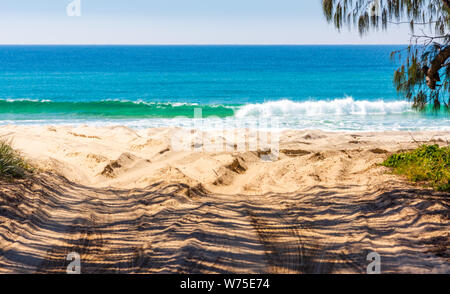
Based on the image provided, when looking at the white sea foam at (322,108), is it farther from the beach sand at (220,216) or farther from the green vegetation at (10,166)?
the green vegetation at (10,166)

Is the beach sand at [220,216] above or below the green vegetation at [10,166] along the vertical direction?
below

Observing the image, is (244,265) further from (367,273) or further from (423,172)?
(423,172)

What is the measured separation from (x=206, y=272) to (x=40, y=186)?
142 inches

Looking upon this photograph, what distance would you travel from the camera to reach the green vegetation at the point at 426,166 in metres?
6.38

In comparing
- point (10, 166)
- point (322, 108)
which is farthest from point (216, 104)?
point (10, 166)

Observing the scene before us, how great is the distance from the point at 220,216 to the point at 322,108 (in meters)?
20.3

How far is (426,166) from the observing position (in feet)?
22.7

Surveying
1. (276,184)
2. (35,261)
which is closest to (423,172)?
(276,184)

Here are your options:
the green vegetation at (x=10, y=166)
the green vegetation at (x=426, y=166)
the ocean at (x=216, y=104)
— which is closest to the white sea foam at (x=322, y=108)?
the ocean at (x=216, y=104)

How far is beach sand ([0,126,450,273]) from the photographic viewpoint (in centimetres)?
434

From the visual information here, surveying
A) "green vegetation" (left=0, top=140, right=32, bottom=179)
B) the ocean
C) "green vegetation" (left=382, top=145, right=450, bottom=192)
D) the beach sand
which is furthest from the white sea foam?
"green vegetation" (left=0, top=140, right=32, bottom=179)

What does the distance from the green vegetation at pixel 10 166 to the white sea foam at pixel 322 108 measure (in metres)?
16.8

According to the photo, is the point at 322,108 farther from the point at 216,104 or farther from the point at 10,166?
the point at 10,166

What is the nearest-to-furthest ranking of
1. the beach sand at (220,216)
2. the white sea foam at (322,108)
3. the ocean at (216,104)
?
the beach sand at (220,216) < the ocean at (216,104) < the white sea foam at (322,108)
